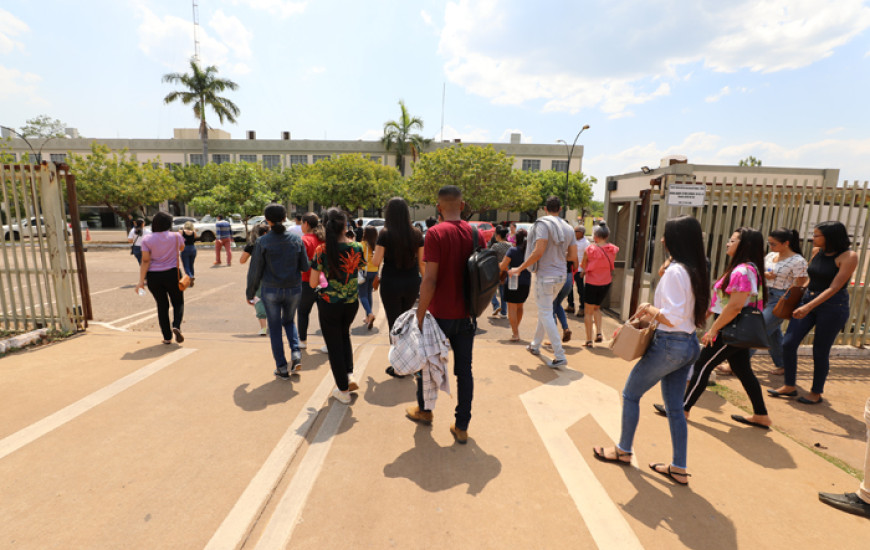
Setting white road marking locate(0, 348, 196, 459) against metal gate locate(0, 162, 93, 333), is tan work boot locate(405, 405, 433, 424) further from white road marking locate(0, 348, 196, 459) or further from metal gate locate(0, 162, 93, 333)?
metal gate locate(0, 162, 93, 333)

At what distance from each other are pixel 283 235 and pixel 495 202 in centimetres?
3108

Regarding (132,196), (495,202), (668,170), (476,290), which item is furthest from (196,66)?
(476,290)

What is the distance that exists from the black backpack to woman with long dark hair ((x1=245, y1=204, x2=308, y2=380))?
215 centimetres

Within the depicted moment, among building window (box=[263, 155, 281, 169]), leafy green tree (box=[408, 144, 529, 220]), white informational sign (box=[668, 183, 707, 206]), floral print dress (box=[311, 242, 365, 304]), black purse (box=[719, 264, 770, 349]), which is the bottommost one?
black purse (box=[719, 264, 770, 349])

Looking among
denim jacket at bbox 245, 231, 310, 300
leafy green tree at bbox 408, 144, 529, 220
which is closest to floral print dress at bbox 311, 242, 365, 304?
denim jacket at bbox 245, 231, 310, 300

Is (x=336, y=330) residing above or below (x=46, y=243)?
below

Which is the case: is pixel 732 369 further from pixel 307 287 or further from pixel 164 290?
pixel 164 290

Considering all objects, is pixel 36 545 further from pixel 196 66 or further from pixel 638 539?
pixel 196 66

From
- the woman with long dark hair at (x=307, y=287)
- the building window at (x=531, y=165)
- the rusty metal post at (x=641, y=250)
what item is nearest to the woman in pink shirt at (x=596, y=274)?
the rusty metal post at (x=641, y=250)

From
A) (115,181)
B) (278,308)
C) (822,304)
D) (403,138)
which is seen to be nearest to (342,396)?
(278,308)

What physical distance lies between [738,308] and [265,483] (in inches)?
136

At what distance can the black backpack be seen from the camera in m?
3.05

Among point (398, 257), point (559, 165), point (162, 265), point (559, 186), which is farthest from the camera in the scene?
point (559, 165)

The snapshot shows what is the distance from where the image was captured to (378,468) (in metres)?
2.96
